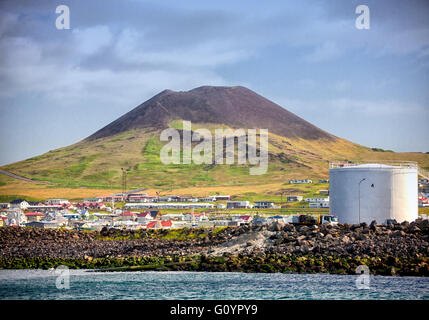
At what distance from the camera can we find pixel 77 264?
3916 centimetres

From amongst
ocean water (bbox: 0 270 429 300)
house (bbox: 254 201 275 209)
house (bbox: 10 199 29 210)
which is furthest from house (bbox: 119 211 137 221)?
ocean water (bbox: 0 270 429 300)

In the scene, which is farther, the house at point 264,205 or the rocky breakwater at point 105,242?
the house at point 264,205

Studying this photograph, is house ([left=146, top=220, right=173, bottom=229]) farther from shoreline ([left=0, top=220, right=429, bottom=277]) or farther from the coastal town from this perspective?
shoreline ([left=0, top=220, right=429, bottom=277])

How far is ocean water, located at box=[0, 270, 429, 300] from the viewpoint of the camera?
28000mm

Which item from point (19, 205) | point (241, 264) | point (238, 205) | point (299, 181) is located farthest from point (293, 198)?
point (241, 264)

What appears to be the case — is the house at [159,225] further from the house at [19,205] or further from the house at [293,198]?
the house at [19,205]

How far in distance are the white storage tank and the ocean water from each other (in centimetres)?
1276

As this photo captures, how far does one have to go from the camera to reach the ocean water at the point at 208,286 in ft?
91.9

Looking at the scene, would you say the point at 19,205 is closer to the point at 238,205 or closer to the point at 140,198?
the point at 140,198

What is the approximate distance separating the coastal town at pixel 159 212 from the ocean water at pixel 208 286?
3481 cm

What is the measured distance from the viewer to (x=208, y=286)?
100ft

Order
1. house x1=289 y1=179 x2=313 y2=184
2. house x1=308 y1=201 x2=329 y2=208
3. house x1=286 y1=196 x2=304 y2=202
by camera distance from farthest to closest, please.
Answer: house x1=289 y1=179 x2=313 y2=184, house x1=286 y1=196 x2=304 y2=202, house x1=308 y1=201 x2=329 y2=208

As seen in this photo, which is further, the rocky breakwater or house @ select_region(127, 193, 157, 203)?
house @ select_region(127, 193, 157, 203)

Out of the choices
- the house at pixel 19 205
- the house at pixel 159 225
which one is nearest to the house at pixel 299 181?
the house at pixel 19 205
